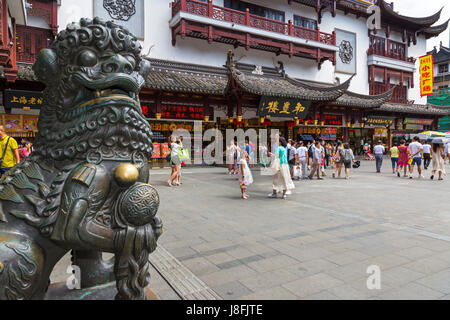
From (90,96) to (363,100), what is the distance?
20.3 m

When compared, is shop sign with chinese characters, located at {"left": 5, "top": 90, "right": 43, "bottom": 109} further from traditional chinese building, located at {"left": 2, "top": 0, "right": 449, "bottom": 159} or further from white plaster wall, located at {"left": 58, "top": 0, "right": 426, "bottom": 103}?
white plaster wall, located at {"left": 58, "top": 0, "right": 426, "bottom": 103}

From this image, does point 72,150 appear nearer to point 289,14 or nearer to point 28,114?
point 28,114

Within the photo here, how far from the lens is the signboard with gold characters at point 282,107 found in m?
14.5

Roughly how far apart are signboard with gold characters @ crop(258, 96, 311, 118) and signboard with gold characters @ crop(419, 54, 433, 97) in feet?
40.1

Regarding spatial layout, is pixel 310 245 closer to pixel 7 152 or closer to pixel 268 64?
pixel 7 152

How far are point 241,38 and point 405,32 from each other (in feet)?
55.3

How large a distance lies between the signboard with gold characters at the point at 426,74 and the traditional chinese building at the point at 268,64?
4.68 ft

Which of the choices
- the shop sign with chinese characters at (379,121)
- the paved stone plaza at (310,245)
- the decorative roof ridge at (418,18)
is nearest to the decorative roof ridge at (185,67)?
the paved stone plaza at (310,245)

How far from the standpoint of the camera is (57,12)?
11.6 meters

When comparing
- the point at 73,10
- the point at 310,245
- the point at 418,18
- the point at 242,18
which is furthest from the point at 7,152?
the point at 418,18

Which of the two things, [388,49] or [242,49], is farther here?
[388,49]

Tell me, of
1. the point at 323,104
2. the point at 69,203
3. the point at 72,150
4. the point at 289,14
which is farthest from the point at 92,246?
the point at 289,14

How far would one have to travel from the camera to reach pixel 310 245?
3.35 metres

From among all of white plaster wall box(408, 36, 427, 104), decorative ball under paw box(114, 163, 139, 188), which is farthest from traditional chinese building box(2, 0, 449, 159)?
A: decorative ball under paw box(114, 163, 139, 188)
